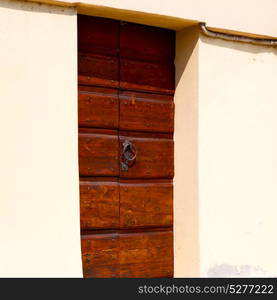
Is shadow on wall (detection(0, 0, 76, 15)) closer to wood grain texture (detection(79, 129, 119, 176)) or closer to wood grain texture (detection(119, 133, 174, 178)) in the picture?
wood grain texture (detection(79, 129, 119, 176))

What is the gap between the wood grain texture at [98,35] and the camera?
4.71 metres

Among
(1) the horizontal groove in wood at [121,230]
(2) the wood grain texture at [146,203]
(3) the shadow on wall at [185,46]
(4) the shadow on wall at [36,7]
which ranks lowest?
(1) the horizontal groove in wood at [121,230]

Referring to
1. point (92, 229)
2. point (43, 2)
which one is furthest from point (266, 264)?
point (43, 2)

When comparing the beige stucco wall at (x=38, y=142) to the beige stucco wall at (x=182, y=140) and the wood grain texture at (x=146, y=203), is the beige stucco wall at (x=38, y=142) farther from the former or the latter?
the wood grain texture at (x=146, y=203)

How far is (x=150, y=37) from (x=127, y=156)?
3.02ft

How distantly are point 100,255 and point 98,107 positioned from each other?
1.03m

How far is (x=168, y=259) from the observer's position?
5160 millimetres

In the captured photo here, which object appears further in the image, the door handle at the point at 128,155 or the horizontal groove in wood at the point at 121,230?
the door handle at the point at 128,155

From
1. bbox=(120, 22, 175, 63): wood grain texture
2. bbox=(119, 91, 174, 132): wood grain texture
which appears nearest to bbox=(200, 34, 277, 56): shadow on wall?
bbox=(120, 22, 175, 63): wood grain texture

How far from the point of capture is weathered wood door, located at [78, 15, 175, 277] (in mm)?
4730

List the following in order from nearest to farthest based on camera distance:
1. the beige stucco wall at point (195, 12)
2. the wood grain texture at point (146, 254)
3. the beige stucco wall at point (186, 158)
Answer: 1. the beige stucco wall at point (195, 12)
2. the wood grain texture at point (146, 254)
3. the beige stucco wall at point (186, 158)

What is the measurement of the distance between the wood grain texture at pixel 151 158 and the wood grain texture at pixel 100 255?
0.48 meters

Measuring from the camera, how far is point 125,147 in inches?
194

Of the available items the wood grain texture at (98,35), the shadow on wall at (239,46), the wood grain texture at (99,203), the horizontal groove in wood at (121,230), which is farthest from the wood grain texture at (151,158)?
the shadow on wall at (239,46)
